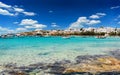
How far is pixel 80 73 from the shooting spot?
15664 millimetres

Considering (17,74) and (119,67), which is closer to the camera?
(17,74)

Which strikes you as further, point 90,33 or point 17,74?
point 90,33

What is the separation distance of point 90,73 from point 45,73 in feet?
12.2

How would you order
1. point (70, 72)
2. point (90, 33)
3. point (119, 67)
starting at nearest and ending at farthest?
1. point (70, 72)
2. point (119, 67)
3. point (90, 33)

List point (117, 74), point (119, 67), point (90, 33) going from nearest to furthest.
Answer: point (117, 74) < point (119, 67) < point (90, 33)

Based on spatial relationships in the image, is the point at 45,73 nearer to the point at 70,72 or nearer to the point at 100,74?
the point at 70,72

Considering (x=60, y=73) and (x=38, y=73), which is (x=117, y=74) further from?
(x=38, y=73)

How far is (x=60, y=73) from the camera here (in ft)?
51.5

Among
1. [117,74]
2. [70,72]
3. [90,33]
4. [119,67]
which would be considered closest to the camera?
[117,74]

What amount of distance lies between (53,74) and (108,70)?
4.79 m

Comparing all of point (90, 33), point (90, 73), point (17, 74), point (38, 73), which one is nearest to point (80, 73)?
point (90, 73)

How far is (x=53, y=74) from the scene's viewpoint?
15375 mm

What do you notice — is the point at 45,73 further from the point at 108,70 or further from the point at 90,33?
the point at 90,33

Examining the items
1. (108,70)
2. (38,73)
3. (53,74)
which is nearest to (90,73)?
(108,70)
